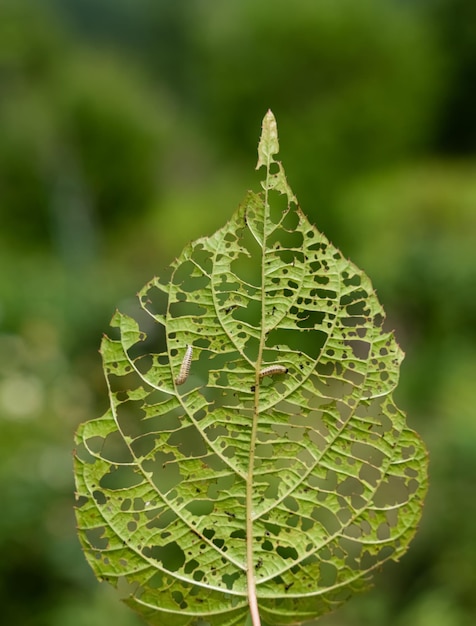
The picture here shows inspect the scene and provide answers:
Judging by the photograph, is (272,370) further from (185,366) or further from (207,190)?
(207,190)

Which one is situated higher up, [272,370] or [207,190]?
[207,190]

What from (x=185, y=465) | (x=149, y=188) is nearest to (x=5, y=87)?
(x=149, y=188)

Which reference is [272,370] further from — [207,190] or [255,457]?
[207,190]

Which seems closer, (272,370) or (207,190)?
(272,370)

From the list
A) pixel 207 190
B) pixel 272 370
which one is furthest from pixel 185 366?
pixel 207 190

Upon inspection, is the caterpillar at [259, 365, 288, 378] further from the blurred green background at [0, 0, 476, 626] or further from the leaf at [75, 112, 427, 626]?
the blurred green background at [0, 0, 476, 626]

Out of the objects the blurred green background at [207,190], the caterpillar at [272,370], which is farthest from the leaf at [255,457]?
the blurred green background at [207,190]

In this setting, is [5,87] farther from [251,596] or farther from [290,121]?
[251,596]

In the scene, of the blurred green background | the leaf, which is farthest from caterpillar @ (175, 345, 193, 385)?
the blurred green background
